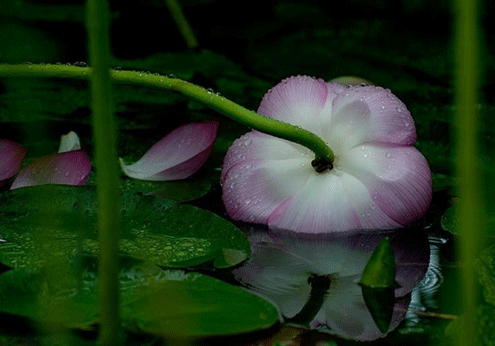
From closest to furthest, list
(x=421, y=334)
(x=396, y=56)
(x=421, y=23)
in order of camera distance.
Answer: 1. (x=421, y=334)
2. (x=396, y=56)
3. (x=421, y=23)

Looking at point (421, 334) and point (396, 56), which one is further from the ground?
point (396, 56)

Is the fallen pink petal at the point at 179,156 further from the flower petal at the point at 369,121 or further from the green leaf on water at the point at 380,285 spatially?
the green leaf on water at the point at 380,285

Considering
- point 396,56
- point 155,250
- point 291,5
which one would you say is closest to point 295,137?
point 155,250

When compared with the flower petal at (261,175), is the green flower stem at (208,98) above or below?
above

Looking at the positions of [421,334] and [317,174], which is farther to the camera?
[317,174]

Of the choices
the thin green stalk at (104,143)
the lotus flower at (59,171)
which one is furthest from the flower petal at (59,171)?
the thin green stalk at (104,143)

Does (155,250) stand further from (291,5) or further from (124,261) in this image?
(291,5)
